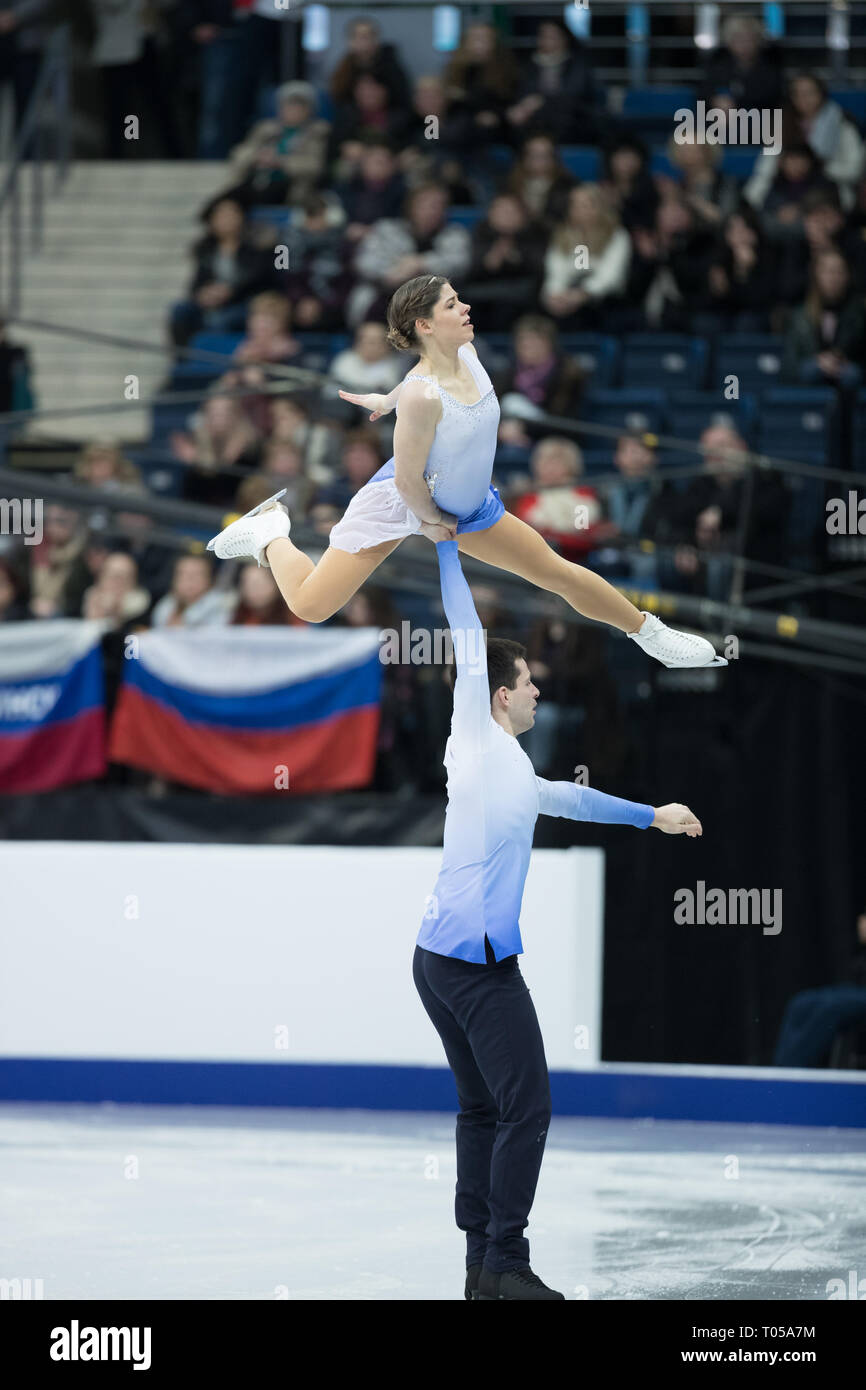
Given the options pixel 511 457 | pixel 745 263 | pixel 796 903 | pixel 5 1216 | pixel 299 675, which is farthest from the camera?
pixel 745 263

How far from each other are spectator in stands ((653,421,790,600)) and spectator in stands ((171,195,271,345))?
13.5 feet

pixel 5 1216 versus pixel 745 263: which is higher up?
pixel 745 263

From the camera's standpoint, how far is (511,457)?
1038 cm

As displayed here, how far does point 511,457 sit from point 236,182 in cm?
406

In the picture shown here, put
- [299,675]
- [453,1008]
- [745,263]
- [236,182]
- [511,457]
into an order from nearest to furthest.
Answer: [453,1008] < [299,675] < [511,457] < [745,263] < [236,182]

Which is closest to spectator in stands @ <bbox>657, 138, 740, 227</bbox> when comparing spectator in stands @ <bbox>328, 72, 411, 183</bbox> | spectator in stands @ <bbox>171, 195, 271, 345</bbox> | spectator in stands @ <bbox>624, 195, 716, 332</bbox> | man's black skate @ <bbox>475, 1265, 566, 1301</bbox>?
spectator in stands @ <bbox>624, 195, 716, 332</bbox>

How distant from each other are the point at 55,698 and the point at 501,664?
4622 mm

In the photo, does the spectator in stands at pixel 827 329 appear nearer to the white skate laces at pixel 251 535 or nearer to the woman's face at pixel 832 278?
the woman's face at pixel 832 278

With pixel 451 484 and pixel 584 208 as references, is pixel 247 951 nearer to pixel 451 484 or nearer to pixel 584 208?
pixel 451 484

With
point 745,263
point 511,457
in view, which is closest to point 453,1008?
point 511,457

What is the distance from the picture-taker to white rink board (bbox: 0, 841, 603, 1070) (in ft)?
28.0

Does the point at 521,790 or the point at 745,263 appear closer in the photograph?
the point at 521,790

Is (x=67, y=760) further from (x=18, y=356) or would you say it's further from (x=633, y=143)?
(x=633, y=143)

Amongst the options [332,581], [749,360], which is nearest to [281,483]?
[749,360]
